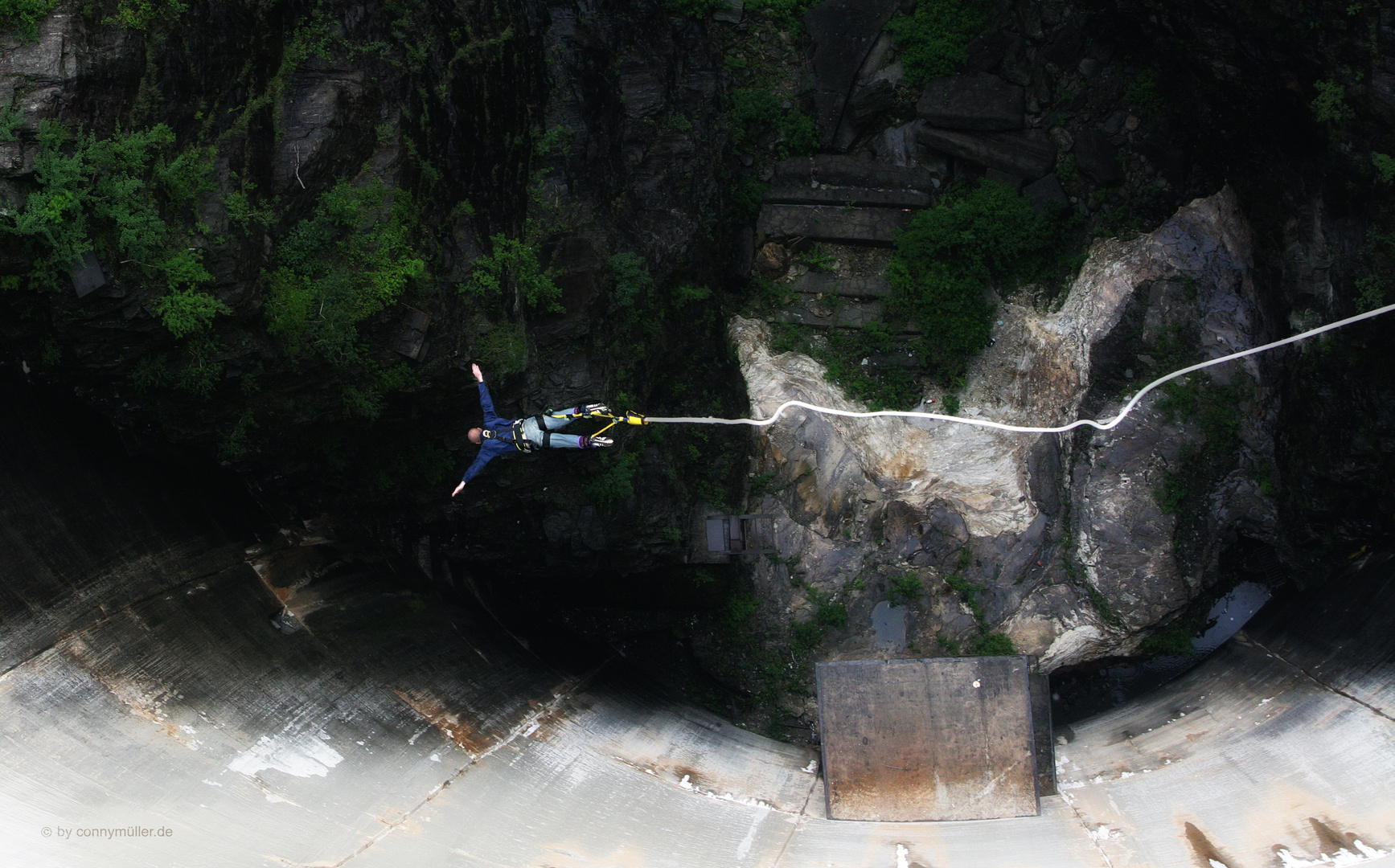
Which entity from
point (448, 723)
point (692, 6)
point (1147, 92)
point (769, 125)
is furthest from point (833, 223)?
point (448, 723)

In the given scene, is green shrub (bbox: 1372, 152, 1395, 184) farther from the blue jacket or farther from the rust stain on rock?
the rust stain on rock

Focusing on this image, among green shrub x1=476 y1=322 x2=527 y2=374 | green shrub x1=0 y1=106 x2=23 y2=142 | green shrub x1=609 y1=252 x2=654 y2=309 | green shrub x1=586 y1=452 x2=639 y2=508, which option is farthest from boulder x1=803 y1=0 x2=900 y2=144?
green shrub x1=0 y1=106 x2=23 y2=142

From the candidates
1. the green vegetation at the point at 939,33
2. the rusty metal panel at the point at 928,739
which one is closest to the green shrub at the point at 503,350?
the rusty metal panel at the point at 928,739

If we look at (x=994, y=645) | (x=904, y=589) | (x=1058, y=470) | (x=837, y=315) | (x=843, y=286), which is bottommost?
(x=994, y=645)

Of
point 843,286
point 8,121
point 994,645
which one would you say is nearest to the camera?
point 8,121

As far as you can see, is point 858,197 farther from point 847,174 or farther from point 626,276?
point 626,276

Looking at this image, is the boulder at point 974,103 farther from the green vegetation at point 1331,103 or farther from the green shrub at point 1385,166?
the green shrub at point 1385,166

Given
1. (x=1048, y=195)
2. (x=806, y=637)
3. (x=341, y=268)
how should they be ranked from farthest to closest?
(x=1048, y=195), (x=806, y=637), (x=341, y=268)
